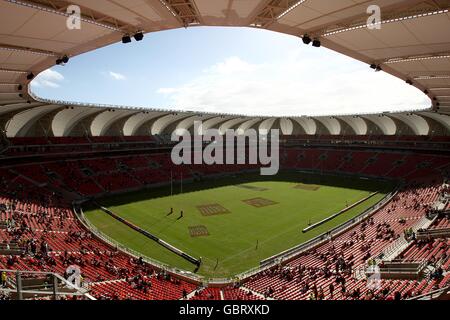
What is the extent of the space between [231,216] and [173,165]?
25.9m

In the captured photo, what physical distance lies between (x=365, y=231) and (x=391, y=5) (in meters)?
24.2

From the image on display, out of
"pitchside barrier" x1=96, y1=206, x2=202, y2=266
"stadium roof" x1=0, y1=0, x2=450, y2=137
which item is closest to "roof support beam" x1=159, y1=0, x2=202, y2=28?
"stadium roof" x1=0, y1=0, x2=450, y2=137

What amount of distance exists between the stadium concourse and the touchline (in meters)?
5.25

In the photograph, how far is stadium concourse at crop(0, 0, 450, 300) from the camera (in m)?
10.3

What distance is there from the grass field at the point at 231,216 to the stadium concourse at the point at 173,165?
231cm

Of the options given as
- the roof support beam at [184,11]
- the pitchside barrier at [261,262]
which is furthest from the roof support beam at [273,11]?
the pitchside barrier at [261,262]

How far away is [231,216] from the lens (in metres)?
36.9

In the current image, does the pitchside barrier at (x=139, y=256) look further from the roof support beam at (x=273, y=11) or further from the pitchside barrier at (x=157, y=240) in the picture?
the roof support beam at (x=273, y=11)

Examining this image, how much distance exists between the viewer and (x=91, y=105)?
144 ft

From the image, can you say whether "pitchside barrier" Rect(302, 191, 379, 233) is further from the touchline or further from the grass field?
the touchline

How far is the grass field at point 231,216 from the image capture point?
87.8 ft
